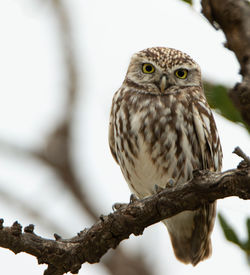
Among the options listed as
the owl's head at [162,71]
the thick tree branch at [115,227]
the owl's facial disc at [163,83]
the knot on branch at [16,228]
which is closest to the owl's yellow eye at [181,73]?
the owl's head at [162,71]

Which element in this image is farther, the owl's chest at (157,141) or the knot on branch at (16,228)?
the owl's chest at (157,141)

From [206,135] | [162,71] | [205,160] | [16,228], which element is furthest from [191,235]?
[16,228]

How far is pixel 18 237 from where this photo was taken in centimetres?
336

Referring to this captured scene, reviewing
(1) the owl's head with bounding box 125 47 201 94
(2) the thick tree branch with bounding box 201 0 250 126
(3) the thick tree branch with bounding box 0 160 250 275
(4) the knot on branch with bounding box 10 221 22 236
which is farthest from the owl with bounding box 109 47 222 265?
(2) the thick tree branch with bounding box 201 0 250 126

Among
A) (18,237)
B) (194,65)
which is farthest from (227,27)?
(194,65)

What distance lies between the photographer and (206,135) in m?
5.11

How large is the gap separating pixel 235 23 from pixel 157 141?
2231mm

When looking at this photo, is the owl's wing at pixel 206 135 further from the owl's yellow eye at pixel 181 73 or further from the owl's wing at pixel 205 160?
the owl's yellow eye at pixel 181 73

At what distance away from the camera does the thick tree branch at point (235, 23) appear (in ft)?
8.75

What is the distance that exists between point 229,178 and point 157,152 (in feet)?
6.99

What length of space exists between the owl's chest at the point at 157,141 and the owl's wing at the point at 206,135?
0.23ft

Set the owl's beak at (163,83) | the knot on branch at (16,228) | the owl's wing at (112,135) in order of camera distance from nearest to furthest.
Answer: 1. the knot on branch at (16,228)
2. the owl's beak at (163,83)
3. the owl's wing at (112,135)

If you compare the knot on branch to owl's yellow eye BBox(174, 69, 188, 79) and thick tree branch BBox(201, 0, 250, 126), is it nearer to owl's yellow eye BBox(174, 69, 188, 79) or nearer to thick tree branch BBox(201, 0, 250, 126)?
thick tree branch BBox(201, 0, 250, 126)

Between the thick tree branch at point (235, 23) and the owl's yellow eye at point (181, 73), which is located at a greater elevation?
the owl's yellow eye at point (181, 73)
